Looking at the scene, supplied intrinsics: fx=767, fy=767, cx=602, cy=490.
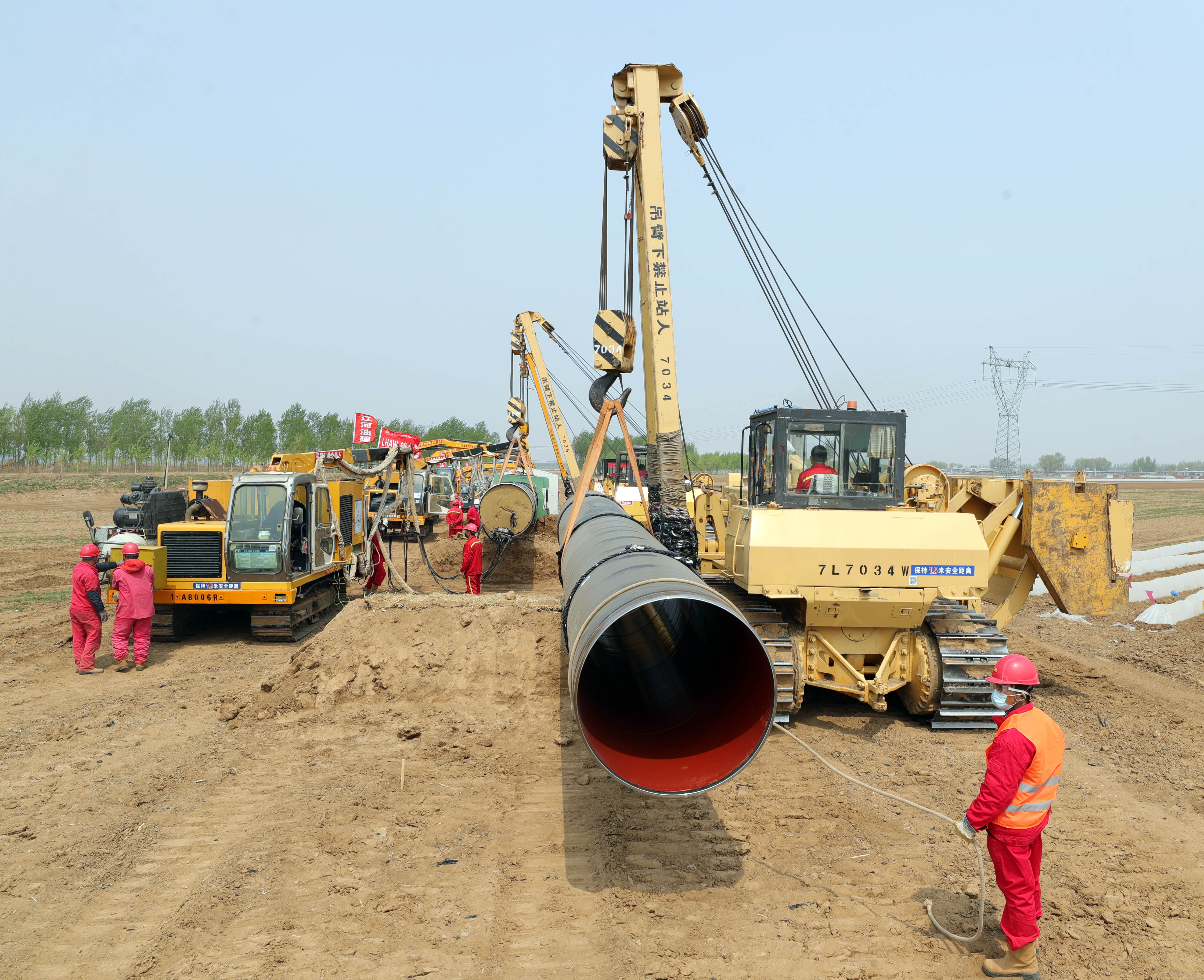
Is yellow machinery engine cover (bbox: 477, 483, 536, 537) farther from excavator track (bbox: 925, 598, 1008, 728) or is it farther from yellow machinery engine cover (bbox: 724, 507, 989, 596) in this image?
excavator track (bbox: 925, 598, 1008, 728)

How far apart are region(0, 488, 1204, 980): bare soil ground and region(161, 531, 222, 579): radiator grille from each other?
211cm

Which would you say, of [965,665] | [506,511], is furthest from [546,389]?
[965,665]

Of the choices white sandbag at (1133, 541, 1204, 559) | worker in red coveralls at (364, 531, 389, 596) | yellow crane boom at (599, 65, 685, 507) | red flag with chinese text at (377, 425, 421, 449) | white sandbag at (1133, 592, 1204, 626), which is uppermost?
yellow crane boom at (599, 65, 685, 507)

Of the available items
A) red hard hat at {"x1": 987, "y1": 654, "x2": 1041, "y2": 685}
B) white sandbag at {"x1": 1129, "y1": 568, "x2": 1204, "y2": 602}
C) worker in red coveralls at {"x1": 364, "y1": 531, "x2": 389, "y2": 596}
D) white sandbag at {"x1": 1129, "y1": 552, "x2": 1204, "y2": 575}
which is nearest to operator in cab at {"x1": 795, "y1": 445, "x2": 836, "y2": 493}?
red hard hat at {"x1": 987, "y1": 654, "x2": 1041, "y2": 685}

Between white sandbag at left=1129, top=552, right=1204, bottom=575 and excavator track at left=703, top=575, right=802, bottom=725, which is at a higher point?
excavator track at left=703, top=575, right=802, bottom=725

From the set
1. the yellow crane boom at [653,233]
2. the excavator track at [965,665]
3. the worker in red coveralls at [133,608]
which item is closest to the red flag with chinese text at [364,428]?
the worker in red coveralls at [133,608]

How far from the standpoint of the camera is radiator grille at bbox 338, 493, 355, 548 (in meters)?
13.9

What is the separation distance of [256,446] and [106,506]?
24290 mm

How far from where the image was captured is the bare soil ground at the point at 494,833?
13.9 ft

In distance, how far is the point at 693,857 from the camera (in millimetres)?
5211

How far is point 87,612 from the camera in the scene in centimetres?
1003

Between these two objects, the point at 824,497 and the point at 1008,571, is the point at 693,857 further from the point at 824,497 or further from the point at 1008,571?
the point at 1008,571

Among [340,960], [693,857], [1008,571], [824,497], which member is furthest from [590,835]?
[1008,571]

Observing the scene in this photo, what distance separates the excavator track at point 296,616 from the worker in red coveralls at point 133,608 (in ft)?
5.53
